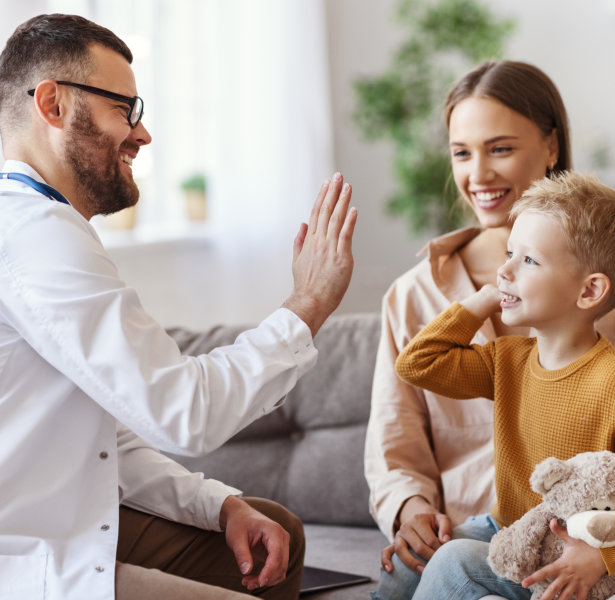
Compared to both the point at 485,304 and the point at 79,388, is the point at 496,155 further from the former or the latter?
the point at 79,388

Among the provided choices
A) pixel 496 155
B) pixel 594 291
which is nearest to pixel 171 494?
pixel 594 291

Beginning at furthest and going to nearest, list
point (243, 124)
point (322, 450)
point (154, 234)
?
point (243, 124) < point (154, 234) < point (322, 450)

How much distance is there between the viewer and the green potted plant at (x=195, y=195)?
469cm

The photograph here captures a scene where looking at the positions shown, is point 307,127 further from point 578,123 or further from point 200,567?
point 200,567

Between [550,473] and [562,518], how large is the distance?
0.25 feet

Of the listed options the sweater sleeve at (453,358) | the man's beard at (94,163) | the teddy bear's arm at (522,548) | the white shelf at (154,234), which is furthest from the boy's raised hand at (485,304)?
the white shelf at (154,234)

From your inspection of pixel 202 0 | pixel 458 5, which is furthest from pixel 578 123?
pixel 202 0

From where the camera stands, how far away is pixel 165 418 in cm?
127

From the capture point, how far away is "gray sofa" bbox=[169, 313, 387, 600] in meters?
2.30

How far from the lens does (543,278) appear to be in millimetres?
1424

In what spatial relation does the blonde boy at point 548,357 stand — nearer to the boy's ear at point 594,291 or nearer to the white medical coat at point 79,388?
the boy's ear at point 594,291

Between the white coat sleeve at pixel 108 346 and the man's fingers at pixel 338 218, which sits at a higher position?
the man's fingers at pixel 338 218

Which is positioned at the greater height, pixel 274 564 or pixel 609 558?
pixel 609 558

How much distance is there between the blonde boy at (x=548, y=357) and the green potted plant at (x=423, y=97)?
11.6 feet
